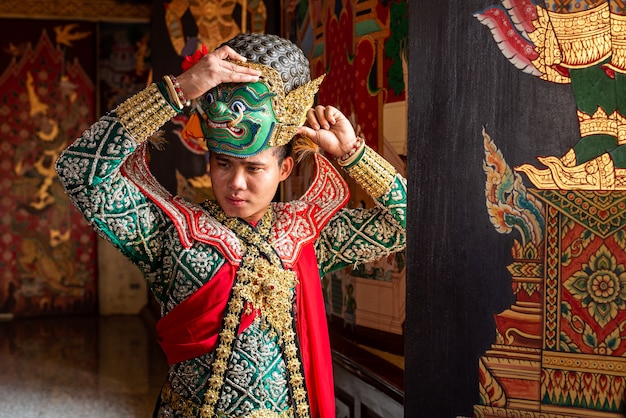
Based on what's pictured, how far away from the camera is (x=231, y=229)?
1.67 meters

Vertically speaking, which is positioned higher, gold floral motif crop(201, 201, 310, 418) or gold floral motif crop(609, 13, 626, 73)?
gold floral motif crop(609, 13, 626, 73)

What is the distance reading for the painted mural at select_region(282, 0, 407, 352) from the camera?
8.53 ft

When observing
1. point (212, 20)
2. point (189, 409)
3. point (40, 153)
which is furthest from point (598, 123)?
point (40, 153)

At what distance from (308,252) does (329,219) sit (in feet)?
0.32

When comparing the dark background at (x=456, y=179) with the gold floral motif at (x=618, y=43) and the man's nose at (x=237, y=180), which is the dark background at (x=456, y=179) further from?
the man's nose at (x=237, y=180)

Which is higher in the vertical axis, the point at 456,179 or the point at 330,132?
the point at 330,132

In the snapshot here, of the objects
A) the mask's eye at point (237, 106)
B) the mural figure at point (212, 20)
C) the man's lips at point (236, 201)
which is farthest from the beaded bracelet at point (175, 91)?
the mural figure at point (212, 20)

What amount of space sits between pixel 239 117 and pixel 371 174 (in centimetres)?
35

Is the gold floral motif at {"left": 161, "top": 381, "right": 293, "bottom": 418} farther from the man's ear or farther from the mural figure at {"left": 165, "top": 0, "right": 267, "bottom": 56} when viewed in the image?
the mural figure at {"left": 165, "top": 0, "right": 267, "bottom": 56}

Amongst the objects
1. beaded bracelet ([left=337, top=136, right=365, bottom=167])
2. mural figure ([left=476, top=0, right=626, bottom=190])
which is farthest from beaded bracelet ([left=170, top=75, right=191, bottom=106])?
Answer: mural figure ([left=476, top=0, right=626, bottom=190])

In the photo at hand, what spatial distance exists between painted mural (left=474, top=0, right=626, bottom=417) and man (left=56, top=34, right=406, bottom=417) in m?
0.54

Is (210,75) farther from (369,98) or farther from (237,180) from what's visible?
(369,98)

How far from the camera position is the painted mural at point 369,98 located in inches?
102

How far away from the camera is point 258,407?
1.60m
